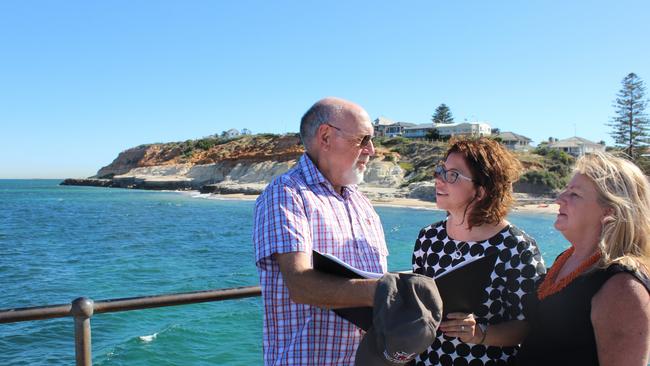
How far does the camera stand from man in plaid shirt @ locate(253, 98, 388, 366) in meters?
1.70

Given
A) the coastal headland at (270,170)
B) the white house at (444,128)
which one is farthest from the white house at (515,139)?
the coastal headland at (270,170)

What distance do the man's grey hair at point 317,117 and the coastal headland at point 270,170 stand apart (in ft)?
128

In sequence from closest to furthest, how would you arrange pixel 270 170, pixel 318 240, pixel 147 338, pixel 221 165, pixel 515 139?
pixel 318 240
pixel 147 338
pixel 270 170
pixel 221 165
pixel 515 139

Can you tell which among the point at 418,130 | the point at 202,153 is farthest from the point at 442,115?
the point at 202,153

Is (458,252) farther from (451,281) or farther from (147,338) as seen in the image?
(147,338)

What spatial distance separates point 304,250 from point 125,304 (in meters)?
0.91

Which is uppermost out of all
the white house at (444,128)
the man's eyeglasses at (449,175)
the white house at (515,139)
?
the white house at (444,128)

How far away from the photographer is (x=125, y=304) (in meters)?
2.19

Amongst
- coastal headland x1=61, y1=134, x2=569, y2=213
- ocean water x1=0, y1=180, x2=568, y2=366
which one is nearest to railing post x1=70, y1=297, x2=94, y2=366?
ocean water x1=0, y1=180, x2=568, y2=366

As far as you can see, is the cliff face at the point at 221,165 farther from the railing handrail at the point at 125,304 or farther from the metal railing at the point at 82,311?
the metal railing at the point at 82,311

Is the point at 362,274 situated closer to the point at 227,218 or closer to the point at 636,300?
the point at 636,300

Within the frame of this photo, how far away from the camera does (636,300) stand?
5.14 feet

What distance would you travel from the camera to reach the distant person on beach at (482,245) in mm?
2014

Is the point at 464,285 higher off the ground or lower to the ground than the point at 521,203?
higher
